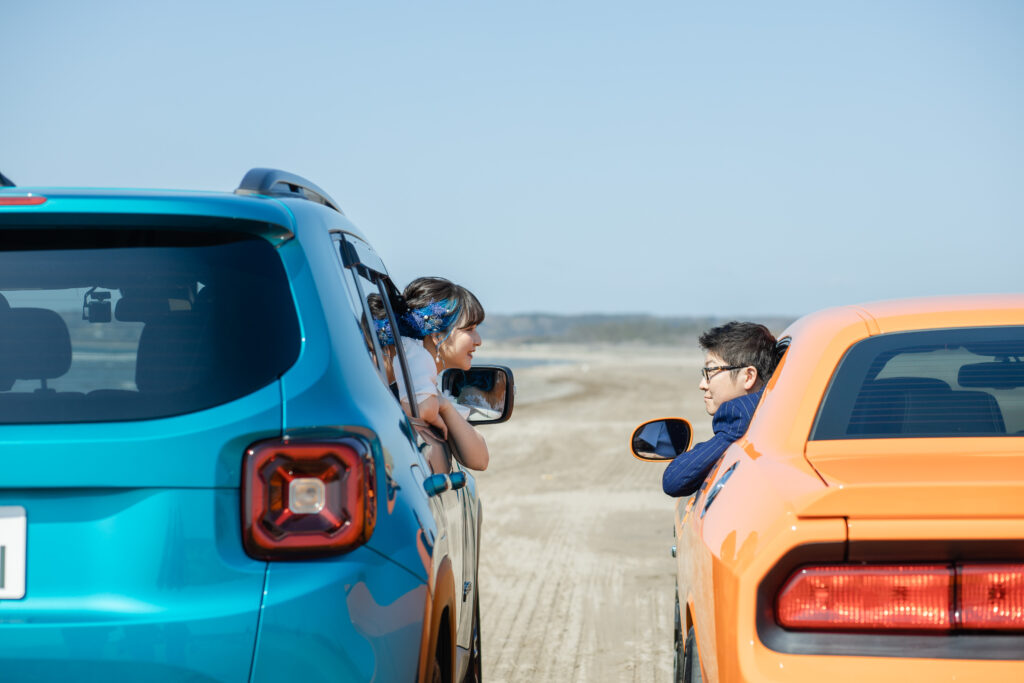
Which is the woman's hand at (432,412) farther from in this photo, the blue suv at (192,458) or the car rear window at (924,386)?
the car rear window at (924,386)

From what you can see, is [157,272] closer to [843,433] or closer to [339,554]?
[339,554]

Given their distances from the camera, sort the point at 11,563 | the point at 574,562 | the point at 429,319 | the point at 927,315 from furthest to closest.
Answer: the point at 574,562, the point at 429,319, the point at 927,315, the point at 11,563

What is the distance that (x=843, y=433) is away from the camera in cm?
275

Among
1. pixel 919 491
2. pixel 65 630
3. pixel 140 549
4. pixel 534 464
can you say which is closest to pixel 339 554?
pixel 140 549

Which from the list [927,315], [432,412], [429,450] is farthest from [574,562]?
[927,315]

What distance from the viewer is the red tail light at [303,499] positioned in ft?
6.81

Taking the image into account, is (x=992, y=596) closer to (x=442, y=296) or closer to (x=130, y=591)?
(x=130, y=591)

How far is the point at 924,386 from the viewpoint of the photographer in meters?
2.94

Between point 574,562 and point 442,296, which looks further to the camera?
point 574,562

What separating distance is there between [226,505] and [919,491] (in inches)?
53.9

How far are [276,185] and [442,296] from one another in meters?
1.27

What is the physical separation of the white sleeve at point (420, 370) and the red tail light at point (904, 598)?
5.45 ft

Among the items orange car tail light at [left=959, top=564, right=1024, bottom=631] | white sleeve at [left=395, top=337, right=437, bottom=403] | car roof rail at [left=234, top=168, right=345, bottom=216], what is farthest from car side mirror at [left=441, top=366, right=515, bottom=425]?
orange car tail light at [left=959, top=564, right=1024, bottom=631]

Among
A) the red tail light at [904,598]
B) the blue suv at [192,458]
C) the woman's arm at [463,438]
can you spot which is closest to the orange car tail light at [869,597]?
the red tail light at [904,598]
